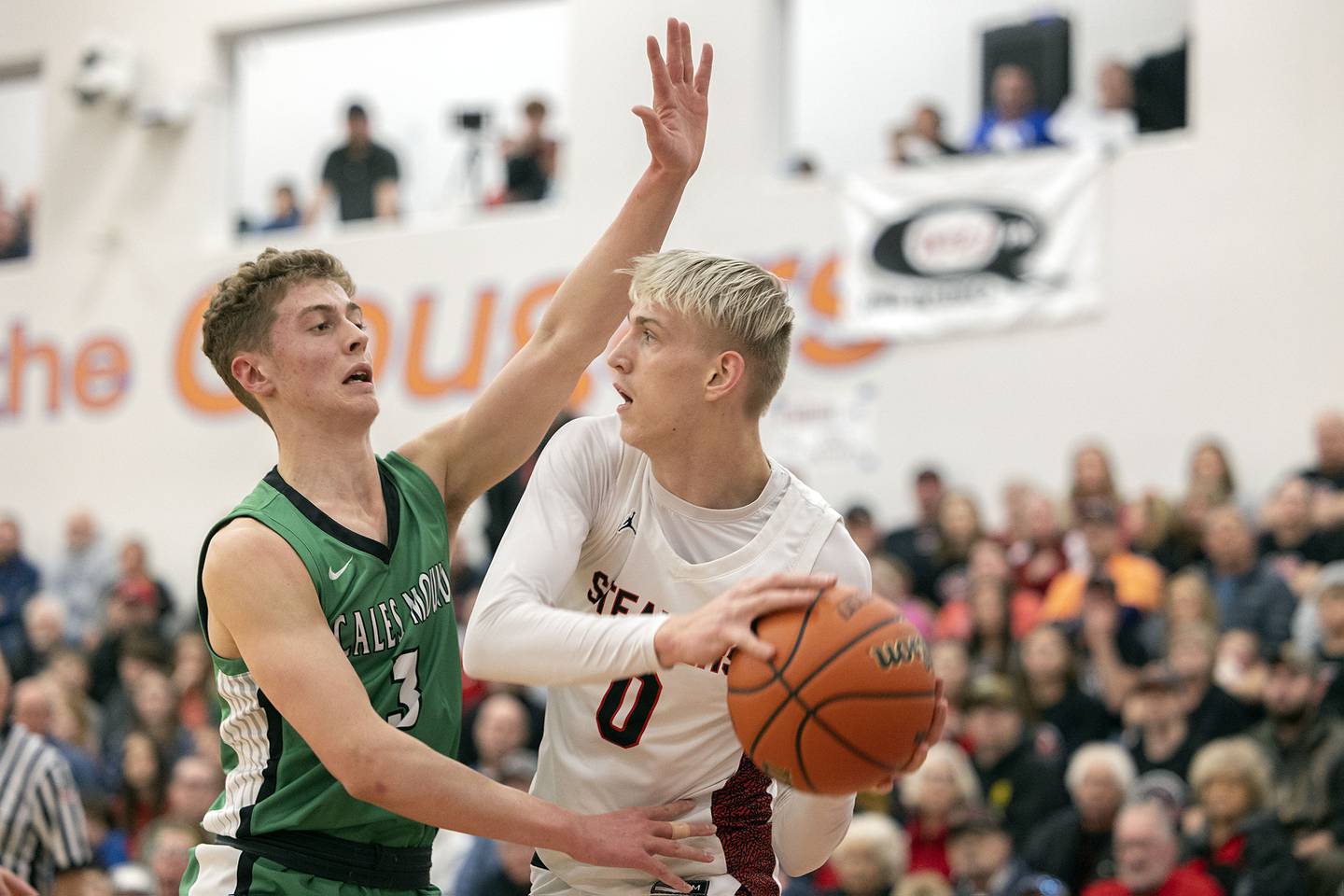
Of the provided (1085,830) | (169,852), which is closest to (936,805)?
(1085,830)

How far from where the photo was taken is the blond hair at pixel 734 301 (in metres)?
3.93

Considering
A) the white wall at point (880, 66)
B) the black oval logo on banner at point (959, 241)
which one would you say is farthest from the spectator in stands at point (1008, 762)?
the white wall at point (880, 66)

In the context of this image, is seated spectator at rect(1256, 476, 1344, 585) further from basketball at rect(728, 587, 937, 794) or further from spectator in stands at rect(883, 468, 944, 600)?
basketball at rect(728, 587, 937, 794)

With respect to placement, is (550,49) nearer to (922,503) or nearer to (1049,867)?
(922,503)

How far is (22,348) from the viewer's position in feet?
55.2

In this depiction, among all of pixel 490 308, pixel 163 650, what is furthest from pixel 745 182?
pixel 163 650

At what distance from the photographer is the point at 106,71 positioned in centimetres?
1645

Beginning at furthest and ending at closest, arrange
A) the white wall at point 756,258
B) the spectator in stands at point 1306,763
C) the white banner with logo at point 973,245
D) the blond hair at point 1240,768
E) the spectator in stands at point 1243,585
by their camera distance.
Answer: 1. the white banner with logo at point 973,245
2. the white wall at point 756,258
3. the spectator in stands at point 1243,585
4. the blond hair at point 1240,768
5. the spectator in stands at point 1306,763

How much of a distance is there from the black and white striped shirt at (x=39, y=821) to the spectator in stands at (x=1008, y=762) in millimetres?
4579

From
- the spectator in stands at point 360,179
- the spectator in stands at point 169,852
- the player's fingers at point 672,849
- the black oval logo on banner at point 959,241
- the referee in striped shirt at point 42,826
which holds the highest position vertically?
the spectator in stands at point 360,179

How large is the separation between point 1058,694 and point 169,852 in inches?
195

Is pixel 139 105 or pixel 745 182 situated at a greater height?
pixel 139 105

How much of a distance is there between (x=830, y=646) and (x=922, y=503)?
9.04 meters

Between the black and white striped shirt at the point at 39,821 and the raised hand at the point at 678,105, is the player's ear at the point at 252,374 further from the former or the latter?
the black and white striped shirt at the point at 39,821
